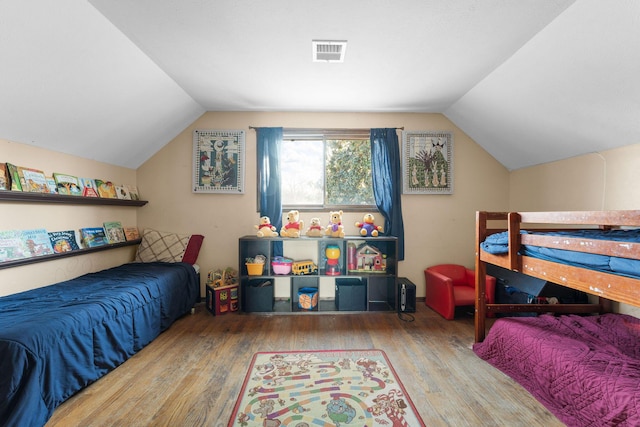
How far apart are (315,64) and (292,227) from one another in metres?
1.66

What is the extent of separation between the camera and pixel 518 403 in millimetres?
1659

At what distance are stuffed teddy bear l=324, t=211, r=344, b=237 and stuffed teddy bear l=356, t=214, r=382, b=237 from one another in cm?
23

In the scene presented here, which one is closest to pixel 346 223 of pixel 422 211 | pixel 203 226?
pixel 422 211

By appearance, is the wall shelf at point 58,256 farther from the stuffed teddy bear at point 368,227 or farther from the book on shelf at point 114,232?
the stuffed teddy bear at point 368,227

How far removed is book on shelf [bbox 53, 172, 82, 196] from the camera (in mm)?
2465

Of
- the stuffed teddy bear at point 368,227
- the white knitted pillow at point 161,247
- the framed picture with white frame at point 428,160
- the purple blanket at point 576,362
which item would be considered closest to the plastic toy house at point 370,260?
the stuffed teddy bear at point 368,227

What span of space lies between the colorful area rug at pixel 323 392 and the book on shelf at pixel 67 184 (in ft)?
7.47

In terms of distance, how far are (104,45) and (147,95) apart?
0.68 metres

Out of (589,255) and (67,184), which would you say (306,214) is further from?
(589,255)

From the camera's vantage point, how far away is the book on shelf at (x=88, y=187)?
2711 millimetres

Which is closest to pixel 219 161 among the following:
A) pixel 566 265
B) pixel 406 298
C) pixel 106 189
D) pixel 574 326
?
pixel 106 189

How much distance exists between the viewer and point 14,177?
2.09 m

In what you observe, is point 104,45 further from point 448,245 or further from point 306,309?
point 448,245

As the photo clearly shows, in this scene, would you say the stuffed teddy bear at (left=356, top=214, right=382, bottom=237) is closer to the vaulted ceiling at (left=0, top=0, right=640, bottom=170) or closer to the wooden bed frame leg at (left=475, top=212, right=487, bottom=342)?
the wooden bed frame leg at (left=475, top=212, right=487, bottom=342)
